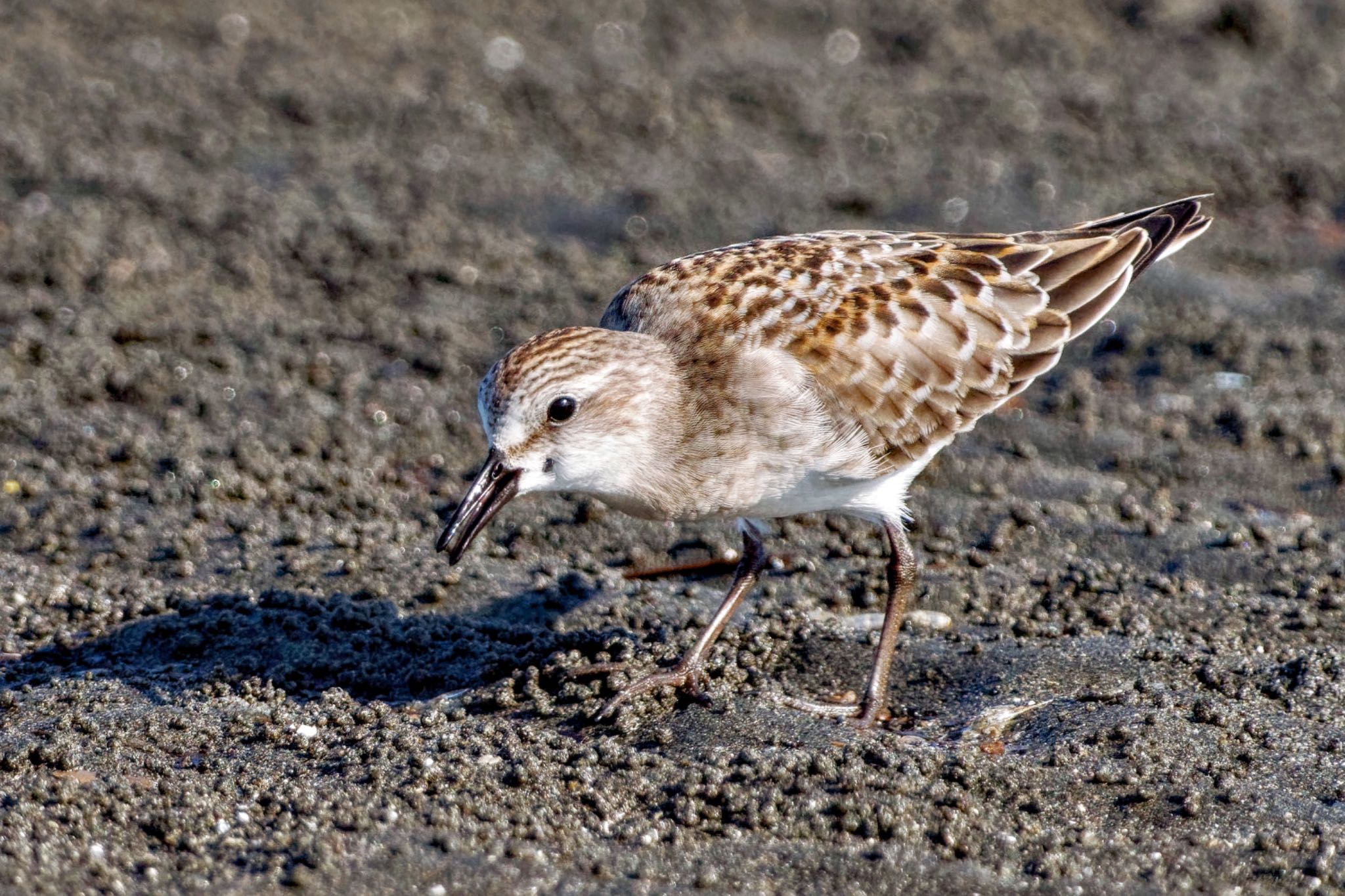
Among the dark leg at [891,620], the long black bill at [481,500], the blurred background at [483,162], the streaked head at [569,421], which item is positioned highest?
the streaked head at [569,421]

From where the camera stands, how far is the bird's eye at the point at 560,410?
5.18m

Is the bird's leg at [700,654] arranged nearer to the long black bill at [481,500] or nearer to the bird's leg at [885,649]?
the bird's leg at [885,649]

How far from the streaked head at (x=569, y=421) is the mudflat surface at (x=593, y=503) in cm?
73

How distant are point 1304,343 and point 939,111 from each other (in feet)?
12.7

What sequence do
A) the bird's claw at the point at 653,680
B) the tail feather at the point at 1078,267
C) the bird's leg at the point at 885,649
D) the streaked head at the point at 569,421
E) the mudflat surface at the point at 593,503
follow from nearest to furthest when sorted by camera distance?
the mudflat surface at the point at 593,503
the streaked head at the point at 569,421
the bird's claw at the point at 653,680
the bird's leg at the point at 885,649
the tail feather at the point at 1078,267

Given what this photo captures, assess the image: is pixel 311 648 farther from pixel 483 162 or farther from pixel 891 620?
pixel 483 162

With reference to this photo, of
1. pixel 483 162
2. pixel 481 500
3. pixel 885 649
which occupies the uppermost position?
pixel 481 500

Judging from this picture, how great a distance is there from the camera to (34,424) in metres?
7.40

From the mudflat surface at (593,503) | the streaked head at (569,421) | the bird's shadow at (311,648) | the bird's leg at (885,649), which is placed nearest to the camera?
the mudflat surface at (593,503)

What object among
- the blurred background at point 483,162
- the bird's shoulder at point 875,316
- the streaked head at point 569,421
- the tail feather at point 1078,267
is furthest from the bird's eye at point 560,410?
the blurred background at point 483,162

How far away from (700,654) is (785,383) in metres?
1.03

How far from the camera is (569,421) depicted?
5238mm

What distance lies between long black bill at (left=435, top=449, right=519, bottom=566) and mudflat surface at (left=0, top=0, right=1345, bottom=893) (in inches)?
24.8

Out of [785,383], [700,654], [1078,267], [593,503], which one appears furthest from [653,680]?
[1078,267]
